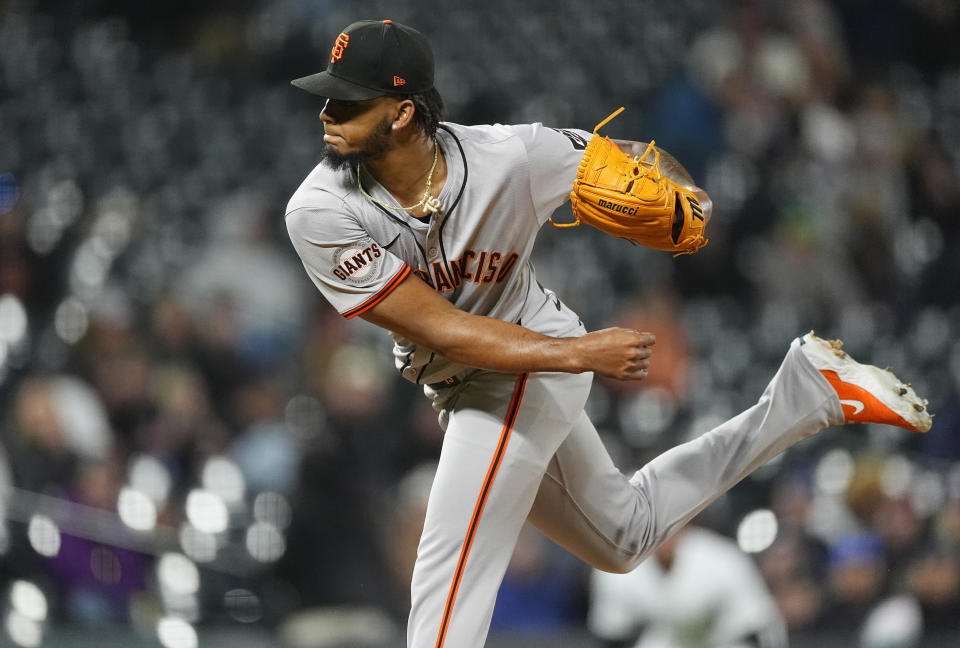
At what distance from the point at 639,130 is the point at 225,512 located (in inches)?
109

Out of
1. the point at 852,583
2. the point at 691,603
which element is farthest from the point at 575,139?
the point at 852,583

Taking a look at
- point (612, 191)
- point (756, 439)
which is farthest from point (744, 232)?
point (612, 191)

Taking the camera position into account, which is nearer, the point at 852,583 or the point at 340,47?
the point at 340,47

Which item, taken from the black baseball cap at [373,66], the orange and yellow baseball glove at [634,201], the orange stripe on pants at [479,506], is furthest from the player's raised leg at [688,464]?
the black baseball cap at [373,66]

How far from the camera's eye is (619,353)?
2359 mm

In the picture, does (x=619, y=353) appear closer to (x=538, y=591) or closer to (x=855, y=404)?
(x=855, y=404)

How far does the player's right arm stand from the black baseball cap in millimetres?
392

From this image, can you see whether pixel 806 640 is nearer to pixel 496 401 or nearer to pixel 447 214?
pixel 496 401

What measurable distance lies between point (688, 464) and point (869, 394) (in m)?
0.47

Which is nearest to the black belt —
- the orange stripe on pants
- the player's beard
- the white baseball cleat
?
the orange stripe on pants

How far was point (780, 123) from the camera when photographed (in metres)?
5.86

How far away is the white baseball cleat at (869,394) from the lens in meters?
2.88

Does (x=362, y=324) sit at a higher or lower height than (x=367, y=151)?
lower

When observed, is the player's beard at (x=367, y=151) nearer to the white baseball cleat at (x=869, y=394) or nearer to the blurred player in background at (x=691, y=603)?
the white baseball cleat at (x=869, y=394)
